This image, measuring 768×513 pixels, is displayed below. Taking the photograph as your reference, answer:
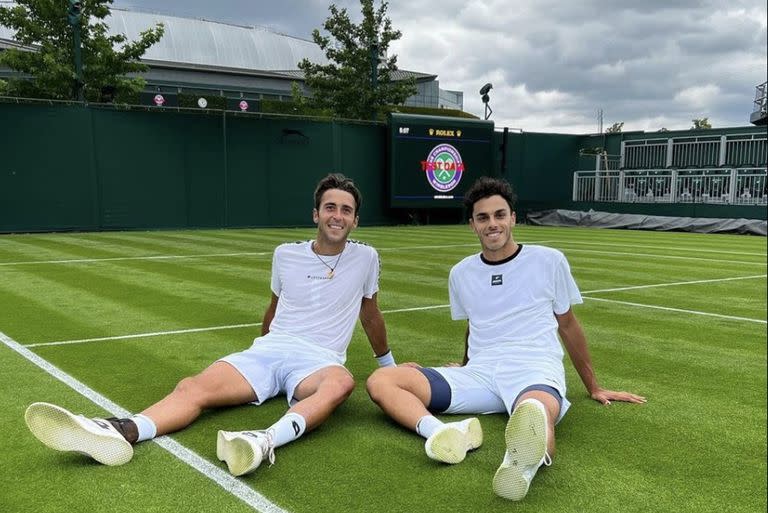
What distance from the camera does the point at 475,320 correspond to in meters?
4.24

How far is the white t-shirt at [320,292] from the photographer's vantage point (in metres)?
4.43

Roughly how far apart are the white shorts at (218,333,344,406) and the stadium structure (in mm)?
58693

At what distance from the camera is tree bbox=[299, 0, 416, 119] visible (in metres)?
38.3

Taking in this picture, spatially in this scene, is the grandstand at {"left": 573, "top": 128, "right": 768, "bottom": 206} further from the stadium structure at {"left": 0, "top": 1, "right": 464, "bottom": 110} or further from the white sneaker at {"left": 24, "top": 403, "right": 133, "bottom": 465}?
the stadium structure at {"left": 0, "top": 1, "right": 464, "bottom": 110}

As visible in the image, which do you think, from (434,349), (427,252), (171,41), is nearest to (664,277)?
(427,252)

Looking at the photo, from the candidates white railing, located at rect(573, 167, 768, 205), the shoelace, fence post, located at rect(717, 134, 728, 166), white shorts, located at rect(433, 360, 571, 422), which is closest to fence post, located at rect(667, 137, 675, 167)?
white railing, located at rect(573, 167, 768, 205)

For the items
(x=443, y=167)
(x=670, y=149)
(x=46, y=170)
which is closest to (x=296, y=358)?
(x=46, y=170)

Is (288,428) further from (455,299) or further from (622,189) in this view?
(622,189)

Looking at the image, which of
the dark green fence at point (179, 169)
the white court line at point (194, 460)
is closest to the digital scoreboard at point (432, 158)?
the dark green fence at point (179, 169)

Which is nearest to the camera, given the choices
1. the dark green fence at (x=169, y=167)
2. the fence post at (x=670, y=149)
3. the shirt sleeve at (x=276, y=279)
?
the shirt sleeve at (x=276, y=279)

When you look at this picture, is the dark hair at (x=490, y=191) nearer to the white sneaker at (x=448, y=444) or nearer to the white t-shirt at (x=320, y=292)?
the white t-shirt at (x=320, y=292)

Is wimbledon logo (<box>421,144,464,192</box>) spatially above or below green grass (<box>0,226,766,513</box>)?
above

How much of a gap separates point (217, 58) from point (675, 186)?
5339 centimetres

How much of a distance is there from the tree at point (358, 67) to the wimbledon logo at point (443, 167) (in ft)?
38.4
